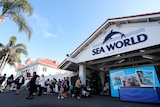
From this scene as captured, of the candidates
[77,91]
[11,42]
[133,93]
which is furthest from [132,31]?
[11,42]

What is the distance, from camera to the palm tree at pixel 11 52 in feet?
73.6

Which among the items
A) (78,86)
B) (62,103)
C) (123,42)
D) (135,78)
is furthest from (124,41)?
(62,103)

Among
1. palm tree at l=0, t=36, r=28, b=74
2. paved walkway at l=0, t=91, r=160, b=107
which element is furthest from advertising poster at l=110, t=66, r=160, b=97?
palm tree at l=0, t=36, r=28, b=74

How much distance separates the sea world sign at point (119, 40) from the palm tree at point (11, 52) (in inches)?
666

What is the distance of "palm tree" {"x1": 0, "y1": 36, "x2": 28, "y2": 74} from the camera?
22438 millimetres

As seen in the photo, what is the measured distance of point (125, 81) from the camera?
9.55 metres

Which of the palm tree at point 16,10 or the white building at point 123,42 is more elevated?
the palm tree at point 16,10

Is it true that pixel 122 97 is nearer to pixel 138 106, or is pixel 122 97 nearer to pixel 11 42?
pixel 138 106

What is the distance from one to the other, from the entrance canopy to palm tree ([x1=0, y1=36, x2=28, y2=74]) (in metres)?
14.2

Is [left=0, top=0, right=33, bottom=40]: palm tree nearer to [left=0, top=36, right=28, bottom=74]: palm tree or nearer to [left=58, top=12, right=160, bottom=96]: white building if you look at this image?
[left=58, top=12, right=160, bottom=96]: white building

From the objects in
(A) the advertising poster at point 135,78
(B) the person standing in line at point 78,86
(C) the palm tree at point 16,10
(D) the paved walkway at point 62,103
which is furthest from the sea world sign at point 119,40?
(C) the palm tree at point 16,10

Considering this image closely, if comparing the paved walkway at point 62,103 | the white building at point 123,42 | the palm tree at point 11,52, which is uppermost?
the palm tree at point 11,52

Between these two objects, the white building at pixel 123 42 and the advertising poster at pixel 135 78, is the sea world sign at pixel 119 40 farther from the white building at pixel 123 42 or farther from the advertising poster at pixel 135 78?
the advertising poster at pixel 135 78

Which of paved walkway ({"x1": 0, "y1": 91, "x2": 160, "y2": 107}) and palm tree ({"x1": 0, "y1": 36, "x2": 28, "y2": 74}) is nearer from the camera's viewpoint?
paved walkway ({"x1": 0, "y1": 91, "x2": 160, "y2": 107})
